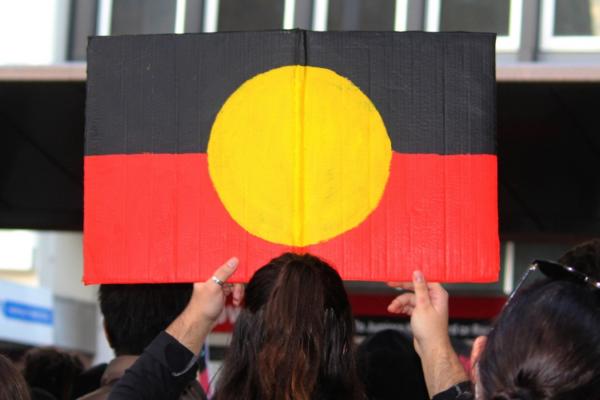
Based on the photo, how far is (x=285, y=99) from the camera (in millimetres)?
3117

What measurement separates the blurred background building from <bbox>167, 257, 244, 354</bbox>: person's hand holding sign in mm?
2171

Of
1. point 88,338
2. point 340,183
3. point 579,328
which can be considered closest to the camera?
point 579,328

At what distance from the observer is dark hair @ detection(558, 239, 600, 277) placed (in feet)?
8.35

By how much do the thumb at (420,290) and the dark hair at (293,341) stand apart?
31cm

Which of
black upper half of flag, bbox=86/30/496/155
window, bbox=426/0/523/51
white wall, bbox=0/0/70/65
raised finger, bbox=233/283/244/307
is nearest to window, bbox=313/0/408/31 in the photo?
window, bbox=426/0/523/51

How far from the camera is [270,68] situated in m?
3.12

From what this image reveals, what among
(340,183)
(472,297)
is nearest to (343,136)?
Answer: (340,183)

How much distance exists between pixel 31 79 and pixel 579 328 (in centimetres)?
368

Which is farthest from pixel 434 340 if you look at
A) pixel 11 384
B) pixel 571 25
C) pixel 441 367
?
pixel 571 25

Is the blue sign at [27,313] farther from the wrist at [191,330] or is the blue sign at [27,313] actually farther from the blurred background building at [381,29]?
the wrist at [191,330]

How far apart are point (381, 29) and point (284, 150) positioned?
3537mm

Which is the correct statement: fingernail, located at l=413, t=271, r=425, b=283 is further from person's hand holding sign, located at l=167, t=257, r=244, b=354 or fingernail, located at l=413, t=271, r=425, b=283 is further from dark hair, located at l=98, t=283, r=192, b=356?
dark hair, located at l=98, t=283, r=192, b=356

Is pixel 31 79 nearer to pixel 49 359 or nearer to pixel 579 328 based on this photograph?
pixel 49 359

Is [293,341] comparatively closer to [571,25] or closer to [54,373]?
[54,373]
